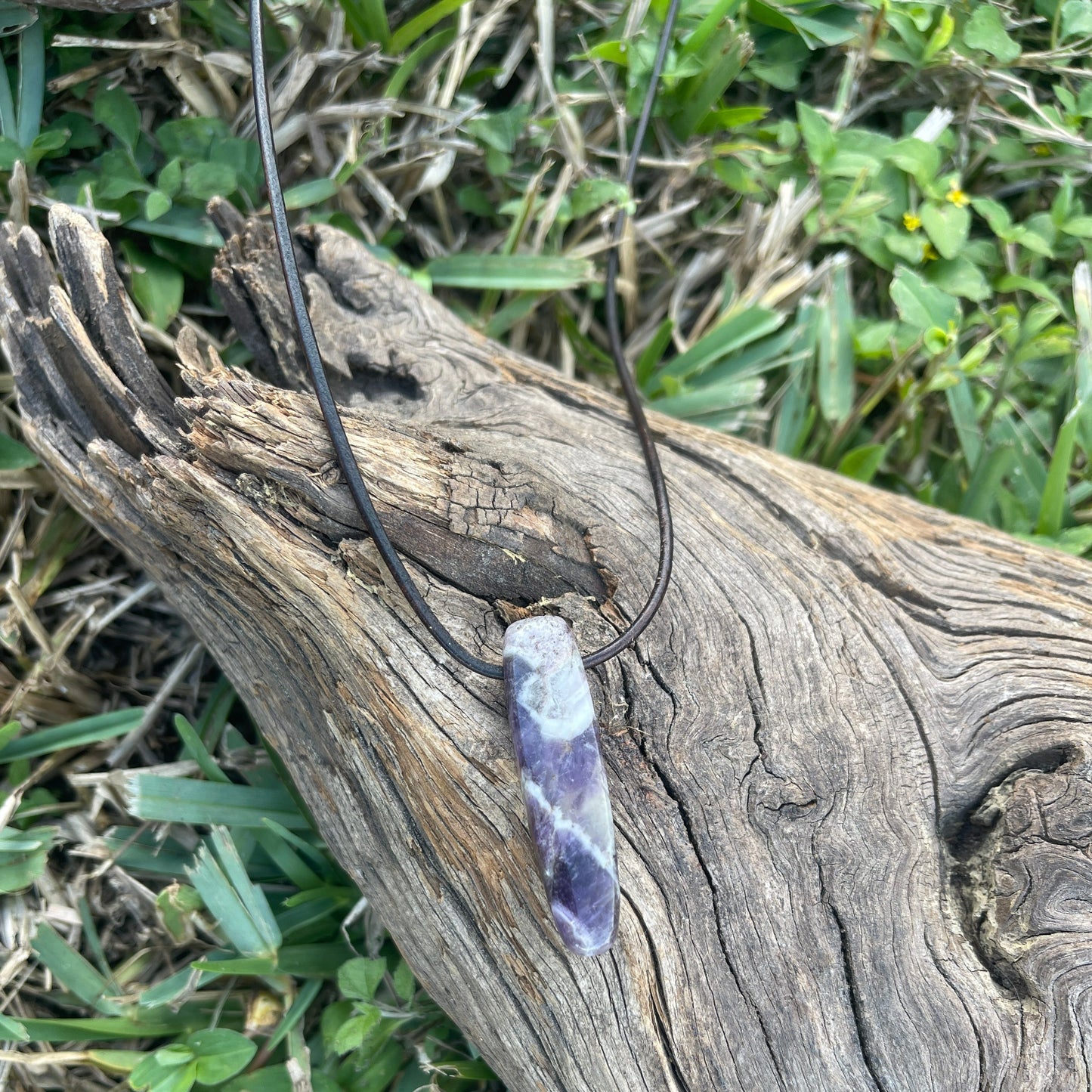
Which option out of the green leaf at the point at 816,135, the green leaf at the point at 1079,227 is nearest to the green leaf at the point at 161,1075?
the green leaf at the point at 816,135

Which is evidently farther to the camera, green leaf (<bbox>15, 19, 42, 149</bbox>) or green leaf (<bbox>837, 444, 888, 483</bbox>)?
green leaf (<bbox>837, 444, 888, 483</bbox>)

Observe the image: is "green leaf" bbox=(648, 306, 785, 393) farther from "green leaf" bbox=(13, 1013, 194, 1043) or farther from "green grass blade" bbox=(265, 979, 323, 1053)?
"green leaf" bbox=(13, 1013, 194, 1043)

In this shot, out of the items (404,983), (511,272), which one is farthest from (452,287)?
(404,983)

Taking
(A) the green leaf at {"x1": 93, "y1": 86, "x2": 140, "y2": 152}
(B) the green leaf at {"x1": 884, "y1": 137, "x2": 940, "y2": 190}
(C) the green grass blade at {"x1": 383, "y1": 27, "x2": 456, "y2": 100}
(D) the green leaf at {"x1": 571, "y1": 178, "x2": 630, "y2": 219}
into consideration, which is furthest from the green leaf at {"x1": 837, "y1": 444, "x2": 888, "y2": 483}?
(A) the green leaf at {"x1": 93, "y1": 86, "x2": 140, "y2": 152}

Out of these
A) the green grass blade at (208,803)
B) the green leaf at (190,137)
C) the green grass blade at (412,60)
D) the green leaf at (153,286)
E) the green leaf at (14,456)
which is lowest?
the green grass blade at (208,803)

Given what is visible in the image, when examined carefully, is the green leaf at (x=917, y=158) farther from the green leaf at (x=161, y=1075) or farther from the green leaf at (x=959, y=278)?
the green leaf at (x=161, y=1075)

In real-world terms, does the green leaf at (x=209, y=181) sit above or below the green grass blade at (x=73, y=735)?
above

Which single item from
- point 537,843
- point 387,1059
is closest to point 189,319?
point 537,843

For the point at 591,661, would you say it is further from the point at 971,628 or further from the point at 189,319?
the point at 189,319
